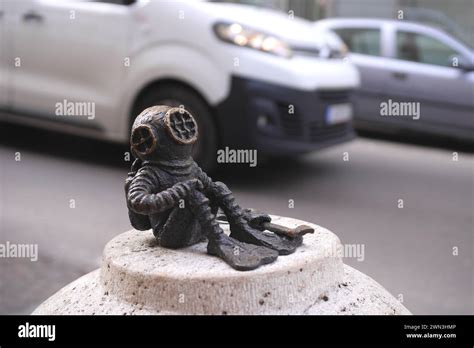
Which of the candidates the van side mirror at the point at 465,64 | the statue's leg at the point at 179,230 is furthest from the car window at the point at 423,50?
the statue's leg at the point at 179,230

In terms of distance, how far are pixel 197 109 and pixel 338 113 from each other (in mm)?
1341

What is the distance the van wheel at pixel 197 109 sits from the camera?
5680 millimetres

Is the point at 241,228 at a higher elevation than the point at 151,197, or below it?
below

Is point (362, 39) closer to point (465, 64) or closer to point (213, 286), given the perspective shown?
point (465, 64)

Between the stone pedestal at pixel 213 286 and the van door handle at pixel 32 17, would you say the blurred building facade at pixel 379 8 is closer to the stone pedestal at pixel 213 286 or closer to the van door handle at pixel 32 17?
the van door handle at pixel 32 17

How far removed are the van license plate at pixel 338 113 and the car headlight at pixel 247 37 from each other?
2.17 feet

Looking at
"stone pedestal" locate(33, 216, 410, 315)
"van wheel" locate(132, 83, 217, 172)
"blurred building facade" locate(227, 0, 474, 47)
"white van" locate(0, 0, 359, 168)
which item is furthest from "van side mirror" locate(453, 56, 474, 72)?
"stone pedestal" locate(33, 216, 410, 315)

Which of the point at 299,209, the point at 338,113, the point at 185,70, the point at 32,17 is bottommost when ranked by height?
the point at 299,209

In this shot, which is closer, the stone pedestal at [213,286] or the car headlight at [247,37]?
the stone pedestal at [213,286]

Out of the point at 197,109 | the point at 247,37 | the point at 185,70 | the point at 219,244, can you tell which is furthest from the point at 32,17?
the point at 219,244

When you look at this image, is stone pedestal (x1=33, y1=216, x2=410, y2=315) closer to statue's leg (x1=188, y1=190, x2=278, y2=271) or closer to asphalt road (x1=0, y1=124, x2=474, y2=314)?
statue's leg (x1=188, y1=190, x2=278, y2=271)

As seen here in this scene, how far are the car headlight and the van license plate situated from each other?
0.66 meters

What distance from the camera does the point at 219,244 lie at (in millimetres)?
2043

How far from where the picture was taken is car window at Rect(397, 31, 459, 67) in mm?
8727
